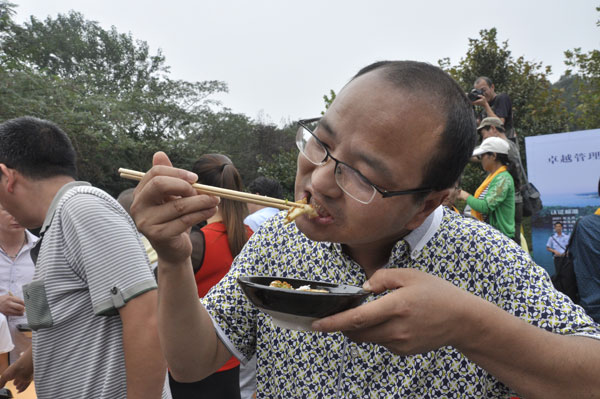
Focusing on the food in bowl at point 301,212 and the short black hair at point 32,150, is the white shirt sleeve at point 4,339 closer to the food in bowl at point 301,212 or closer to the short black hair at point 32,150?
the short black hair at point 32,150

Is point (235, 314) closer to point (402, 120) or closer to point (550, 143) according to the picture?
point (402, 120)

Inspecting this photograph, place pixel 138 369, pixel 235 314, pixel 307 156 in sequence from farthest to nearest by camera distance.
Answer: pixel 138 369 → pixel 235 314 → pixel 307 156

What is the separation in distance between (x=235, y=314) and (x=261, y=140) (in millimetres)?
25011

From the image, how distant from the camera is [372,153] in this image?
52.3 inches

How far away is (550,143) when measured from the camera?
6.76 meters

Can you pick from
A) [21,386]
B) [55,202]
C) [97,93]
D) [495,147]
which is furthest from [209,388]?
[97,93]

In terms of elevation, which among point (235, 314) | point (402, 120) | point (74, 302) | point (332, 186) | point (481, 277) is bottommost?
point (74, 302)

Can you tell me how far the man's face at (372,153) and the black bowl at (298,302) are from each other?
0.92 ft

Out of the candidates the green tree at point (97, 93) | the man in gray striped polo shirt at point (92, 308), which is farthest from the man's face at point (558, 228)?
the green tree at point (97, 93)

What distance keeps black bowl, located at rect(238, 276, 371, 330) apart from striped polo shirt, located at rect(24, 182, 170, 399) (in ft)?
3.58

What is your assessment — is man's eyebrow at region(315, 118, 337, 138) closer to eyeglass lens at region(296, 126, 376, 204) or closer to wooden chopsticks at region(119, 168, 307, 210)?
eyeglass lens at region(296, 126, 376, 204)

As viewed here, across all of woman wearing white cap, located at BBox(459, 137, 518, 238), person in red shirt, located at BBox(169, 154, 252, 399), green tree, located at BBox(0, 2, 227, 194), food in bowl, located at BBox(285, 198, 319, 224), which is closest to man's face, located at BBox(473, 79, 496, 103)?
woman wearing white cap, located at BBox(459, 137, 518, 238)

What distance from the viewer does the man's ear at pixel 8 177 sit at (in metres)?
2.52

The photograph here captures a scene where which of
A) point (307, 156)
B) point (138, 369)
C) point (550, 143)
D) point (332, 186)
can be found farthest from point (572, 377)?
point (550, 143)
